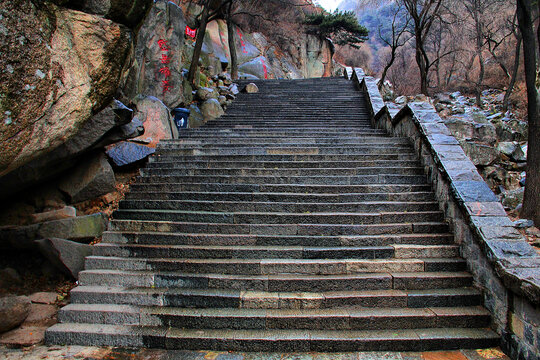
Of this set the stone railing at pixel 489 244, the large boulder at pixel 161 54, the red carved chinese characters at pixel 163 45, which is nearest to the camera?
the stone railing at pixel 489 244

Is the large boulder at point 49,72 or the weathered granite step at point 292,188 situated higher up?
the large boulder at point 49,72

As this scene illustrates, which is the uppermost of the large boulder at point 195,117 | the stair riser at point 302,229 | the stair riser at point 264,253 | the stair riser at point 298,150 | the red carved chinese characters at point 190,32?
the red carved chinese characters at point 190,32

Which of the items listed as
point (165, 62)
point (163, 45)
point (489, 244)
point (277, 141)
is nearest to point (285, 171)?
point (277, 141)

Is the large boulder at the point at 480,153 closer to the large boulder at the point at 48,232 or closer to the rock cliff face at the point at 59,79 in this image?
the rock cliff face at the point at 59,79

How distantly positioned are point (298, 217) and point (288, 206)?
0.95 feet

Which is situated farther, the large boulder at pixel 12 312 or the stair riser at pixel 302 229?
the stair riser at pixel 302 229

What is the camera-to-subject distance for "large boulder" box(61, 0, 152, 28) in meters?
3.41

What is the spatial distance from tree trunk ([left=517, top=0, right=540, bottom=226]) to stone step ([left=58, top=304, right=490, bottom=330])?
2.96m

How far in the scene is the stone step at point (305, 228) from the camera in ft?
14.6

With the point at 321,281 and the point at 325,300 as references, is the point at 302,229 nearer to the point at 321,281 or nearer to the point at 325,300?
the point at 321,281

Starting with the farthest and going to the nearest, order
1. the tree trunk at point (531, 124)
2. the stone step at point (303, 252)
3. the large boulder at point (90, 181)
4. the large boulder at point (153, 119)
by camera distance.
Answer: the large boulder at point (153, 119) → the tree trunk at point (531, 124) → the large boulder at point (90, 181) → the stone step at point (303, 252)

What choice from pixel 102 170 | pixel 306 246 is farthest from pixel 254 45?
pixel 306 246

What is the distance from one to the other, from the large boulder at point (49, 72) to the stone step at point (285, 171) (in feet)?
7.69

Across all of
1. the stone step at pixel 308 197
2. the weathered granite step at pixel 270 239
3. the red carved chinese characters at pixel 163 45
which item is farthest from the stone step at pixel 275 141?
the red carved chinese characters at pixel 163 45
